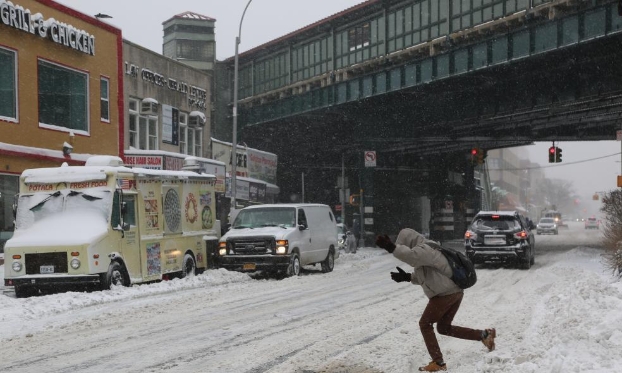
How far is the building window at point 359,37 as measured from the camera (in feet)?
147

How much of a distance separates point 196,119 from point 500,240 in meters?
24.4

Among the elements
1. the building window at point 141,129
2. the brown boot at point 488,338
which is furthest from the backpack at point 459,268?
the building window at point 141,129

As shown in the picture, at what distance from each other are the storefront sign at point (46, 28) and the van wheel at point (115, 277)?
435 inches

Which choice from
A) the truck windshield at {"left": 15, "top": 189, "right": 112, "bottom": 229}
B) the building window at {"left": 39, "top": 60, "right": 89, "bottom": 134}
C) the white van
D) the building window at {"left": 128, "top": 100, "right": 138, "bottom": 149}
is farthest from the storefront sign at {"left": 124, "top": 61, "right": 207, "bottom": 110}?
the truck windshield at {"left": 15, "top": 189, "right": 112, "bottom": 229}

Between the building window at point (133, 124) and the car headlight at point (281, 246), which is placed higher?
the building window at point (133, 124)

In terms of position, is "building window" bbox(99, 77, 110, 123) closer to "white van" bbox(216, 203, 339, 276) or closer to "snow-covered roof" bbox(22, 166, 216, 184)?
"white van" bbox(216, 203, 339, 276)

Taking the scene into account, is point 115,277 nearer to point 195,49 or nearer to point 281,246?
point 281,246

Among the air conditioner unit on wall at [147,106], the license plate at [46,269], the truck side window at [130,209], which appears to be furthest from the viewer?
the air conditioner unit on wall at [147,106]

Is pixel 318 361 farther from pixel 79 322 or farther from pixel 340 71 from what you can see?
pixel 340 71

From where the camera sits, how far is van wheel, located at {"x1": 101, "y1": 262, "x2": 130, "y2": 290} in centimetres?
1551

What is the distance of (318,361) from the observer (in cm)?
822

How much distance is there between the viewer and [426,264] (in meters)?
7.15

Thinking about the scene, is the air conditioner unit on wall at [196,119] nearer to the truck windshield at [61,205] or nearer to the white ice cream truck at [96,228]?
the white ice cream truck at [96,228]

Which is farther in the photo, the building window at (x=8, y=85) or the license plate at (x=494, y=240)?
the building window at (x=8, y=85)
